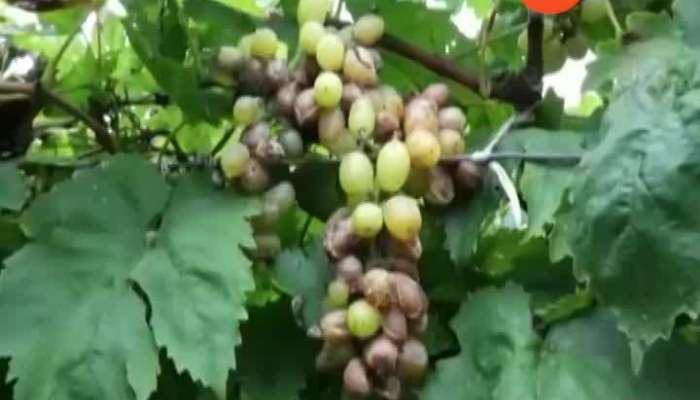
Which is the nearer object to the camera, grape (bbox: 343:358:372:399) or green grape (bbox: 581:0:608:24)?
grape (bbox: 343:358:372:399)

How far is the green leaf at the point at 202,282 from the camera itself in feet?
2.09

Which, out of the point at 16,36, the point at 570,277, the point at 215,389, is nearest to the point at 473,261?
the point at 570,277

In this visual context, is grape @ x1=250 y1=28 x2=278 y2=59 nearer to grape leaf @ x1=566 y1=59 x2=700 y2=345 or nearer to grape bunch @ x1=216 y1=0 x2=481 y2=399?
grape bunch @ x1=216 y1=0 x2=481 y2=399

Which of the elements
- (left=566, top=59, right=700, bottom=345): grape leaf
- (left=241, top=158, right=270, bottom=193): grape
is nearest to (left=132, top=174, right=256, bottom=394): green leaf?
(left=241, top=158, right=270, bottom=193): grape

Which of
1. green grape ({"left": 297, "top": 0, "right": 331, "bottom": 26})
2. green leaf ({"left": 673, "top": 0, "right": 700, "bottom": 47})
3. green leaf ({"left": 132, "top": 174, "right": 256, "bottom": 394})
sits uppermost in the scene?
green leaf ({"left": 673, "top": 0, "right": 700, "bottom": 47})

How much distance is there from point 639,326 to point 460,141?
0.44 feet

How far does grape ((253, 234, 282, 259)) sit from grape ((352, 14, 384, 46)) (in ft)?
0.35

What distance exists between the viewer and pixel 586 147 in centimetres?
67

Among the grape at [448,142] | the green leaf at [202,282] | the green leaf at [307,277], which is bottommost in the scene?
the green leaf at [307,277]

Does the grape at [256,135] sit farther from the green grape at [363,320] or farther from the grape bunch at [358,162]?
the green grape at [363,320]

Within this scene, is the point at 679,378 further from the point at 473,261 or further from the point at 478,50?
the point at 478,50

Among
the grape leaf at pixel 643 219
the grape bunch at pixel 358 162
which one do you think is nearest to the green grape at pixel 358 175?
the grape bunch at pixel 358 162

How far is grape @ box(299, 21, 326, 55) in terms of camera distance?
0.68 m

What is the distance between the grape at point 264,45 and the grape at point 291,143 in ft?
0.16
